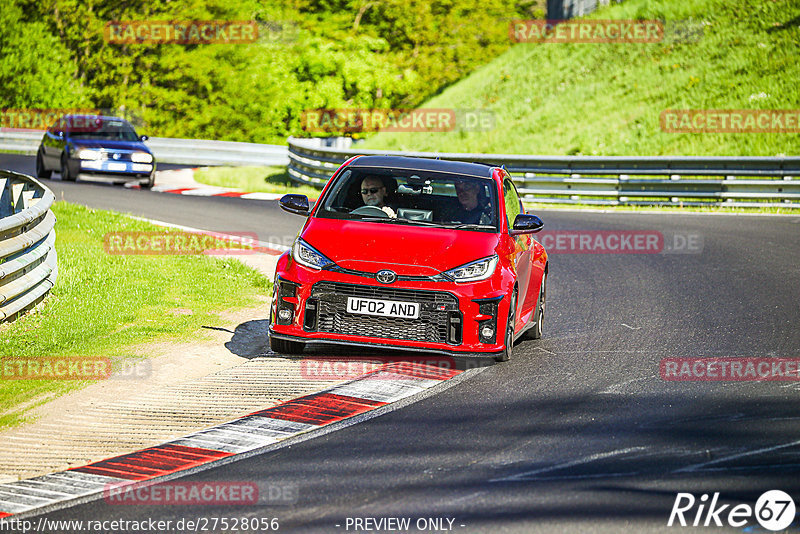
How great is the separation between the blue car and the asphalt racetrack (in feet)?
56.6

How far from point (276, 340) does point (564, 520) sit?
14.0 feet

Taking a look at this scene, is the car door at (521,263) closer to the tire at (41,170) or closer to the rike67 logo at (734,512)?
the rike67 logo at (734,512)

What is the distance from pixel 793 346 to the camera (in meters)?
9.48

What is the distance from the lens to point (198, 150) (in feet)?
130

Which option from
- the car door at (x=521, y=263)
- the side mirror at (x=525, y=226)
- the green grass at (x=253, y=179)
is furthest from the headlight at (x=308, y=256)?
the green grass at (x=253, y=179)

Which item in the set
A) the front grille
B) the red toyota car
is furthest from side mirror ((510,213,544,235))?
the front grille

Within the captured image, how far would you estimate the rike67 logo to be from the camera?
16.9ft

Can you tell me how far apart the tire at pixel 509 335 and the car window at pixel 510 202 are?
943 millimetres

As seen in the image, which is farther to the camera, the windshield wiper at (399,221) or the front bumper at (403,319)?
the windshield wiper at (399,221)

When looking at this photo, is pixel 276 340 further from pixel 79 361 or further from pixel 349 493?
pixel 349 493

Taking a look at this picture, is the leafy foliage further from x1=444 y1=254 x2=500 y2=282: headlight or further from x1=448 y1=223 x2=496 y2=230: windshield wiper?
Result: x1=444 y1=254 x2=500 y2=282: headlight

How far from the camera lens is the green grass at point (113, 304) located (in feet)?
29.6

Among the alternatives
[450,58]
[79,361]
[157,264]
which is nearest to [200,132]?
[450,58]

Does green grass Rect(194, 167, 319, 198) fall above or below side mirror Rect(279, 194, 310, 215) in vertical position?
below
